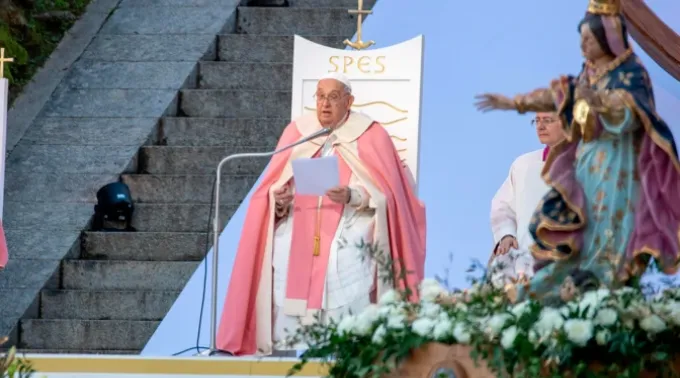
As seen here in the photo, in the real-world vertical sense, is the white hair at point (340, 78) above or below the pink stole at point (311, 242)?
above

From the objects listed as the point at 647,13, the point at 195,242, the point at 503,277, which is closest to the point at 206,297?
the point at 195,242

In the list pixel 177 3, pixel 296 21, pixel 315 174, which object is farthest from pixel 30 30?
pixel 315 174

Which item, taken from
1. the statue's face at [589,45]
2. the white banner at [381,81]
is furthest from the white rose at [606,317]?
the white banner at [381,81]

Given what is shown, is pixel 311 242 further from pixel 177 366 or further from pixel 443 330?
pixel 443 330

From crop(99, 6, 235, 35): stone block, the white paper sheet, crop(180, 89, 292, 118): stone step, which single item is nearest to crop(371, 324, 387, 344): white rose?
the white paper sheet

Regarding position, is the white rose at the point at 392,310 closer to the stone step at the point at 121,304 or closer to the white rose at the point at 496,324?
the white rose at the point at 496,324

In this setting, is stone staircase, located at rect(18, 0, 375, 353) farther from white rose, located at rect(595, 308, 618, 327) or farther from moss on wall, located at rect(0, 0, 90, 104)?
white rose, located at rect(595, 308, 618, 327)

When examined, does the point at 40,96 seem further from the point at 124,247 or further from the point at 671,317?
the point at 671,317

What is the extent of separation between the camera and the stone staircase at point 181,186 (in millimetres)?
11758

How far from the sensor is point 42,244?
41.3ft

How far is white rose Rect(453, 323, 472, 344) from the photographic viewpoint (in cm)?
587

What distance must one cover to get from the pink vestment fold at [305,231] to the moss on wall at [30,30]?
4160 millimetres

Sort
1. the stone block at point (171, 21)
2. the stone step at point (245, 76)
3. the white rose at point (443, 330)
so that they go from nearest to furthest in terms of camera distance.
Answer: the white rose at point (443, 330)
the stone step at point (245, 76)
the stone block at point (171, 21)

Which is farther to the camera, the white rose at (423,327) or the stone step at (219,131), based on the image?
the stone step at (219,131)
